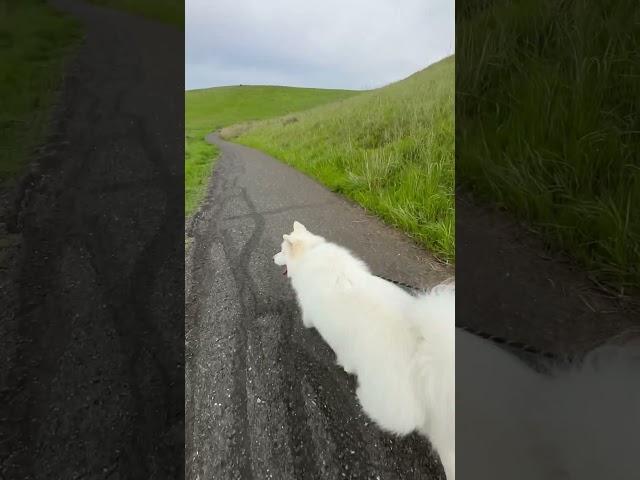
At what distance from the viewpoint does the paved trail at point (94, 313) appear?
966 mm

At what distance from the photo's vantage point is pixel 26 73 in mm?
2627

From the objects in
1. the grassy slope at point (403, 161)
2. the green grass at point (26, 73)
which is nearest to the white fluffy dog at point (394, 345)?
the grassy slope at point (403, 161)

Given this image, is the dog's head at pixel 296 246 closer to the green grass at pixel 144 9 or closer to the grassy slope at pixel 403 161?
the grassy slope at pixel 403 161

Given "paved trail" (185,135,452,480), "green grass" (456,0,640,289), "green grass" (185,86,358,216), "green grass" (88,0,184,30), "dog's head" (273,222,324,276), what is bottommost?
"paved trail" (185,135,452,480)

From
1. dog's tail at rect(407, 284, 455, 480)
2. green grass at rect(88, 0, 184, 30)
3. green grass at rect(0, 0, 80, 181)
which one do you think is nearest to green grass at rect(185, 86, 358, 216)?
green grass at rect(88, 0, 184, 30)

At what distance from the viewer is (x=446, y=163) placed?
229cm

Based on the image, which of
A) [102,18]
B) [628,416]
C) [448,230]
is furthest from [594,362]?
[102,18]

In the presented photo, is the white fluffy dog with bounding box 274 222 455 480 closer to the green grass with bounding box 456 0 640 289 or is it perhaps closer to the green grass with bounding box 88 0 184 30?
the green grass with bounding box 456 0 640 289

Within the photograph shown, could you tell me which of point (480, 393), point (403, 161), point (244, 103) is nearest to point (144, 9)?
point (403, 161)

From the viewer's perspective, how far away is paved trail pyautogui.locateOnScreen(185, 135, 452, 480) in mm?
977

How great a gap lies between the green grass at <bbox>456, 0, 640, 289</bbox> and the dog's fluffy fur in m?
0.52

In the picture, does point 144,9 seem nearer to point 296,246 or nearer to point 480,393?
point 296,246

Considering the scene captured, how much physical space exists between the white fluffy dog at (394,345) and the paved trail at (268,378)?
104 mm

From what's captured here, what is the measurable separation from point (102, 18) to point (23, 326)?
5.45m
